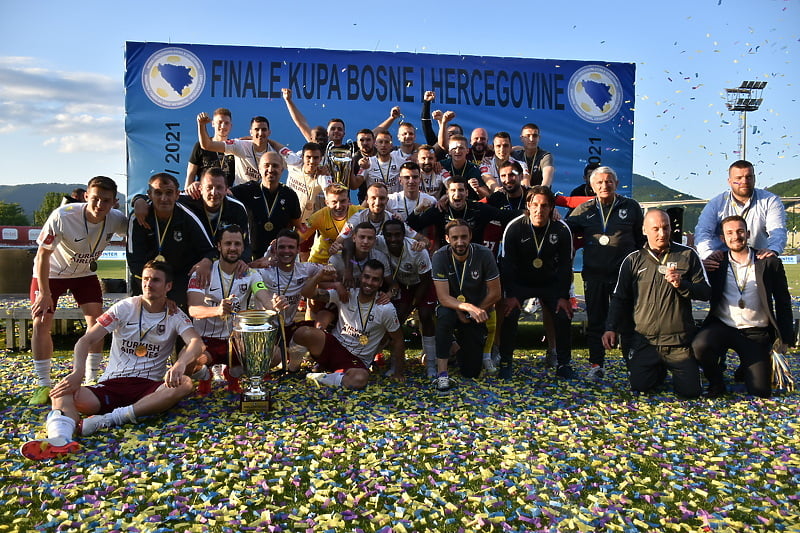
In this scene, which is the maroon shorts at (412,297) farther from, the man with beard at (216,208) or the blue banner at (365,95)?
the blue banner at (365,95)

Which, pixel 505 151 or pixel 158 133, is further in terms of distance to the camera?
pixel 158 133


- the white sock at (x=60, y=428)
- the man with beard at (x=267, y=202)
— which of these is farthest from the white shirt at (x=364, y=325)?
the white sock at (x=60, y=428)

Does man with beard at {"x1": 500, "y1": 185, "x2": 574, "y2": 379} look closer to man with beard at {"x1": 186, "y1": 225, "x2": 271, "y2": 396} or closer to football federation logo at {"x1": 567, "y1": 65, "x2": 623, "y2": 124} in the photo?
man with beard at {"x1": 186, "y1": 225, "x2": 271, "y2": 396}

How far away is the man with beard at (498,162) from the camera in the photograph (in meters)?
7.02

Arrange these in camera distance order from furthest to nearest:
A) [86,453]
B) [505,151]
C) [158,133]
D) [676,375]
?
[158,133], [505,151], [676,375], [86,453]

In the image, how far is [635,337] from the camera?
550 centimetres

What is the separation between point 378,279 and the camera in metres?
5.49

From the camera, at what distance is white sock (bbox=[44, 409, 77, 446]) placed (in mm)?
3762

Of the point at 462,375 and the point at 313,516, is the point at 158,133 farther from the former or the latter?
the point at 313,516

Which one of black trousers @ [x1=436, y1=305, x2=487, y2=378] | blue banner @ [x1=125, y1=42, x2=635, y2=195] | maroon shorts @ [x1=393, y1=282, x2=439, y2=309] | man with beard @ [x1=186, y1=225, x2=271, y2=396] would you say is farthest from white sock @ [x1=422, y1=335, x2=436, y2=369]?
blue banner @ [x1=125, y1=42, x2=635, y2=195]

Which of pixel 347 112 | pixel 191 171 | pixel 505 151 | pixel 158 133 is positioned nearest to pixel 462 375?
pixel 505 151

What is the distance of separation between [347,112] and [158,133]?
288cm

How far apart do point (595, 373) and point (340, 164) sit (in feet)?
11.5

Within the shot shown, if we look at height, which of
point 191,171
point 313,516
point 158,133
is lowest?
point 313,516
